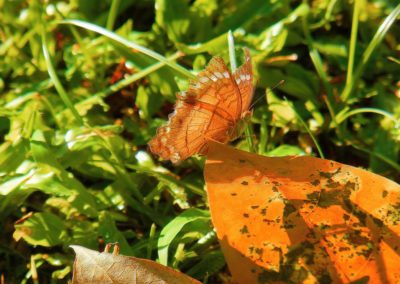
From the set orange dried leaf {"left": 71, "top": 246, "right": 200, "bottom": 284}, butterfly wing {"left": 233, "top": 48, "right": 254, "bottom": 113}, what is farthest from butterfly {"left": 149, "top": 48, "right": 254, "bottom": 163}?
A: orange dried leaf {"left": 71, "top": 246, "right": 200, "bottom": 284}

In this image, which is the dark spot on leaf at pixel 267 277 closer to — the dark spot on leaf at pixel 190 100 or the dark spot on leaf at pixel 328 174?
the dark spot on leaf at pixel 328 174

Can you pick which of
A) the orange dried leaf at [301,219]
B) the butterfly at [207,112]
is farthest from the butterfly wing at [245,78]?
the orange dried leaf at [301,219]

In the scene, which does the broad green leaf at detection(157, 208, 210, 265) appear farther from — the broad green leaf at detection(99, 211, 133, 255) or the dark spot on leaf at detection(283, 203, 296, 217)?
the dark spot on leaf at detection(283, 203, 296, 217)

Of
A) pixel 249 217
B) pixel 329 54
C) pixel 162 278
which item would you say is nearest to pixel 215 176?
pixel 249 217

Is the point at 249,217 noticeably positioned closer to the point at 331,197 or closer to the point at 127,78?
the point at 331,197

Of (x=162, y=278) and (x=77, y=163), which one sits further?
(x=77, y=163)

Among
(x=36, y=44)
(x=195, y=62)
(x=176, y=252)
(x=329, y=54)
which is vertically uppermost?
(x=36, y=44)
